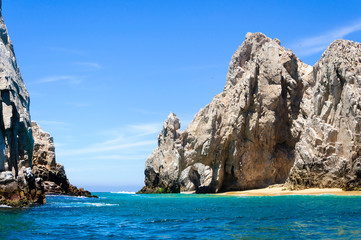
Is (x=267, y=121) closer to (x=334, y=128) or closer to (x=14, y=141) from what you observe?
(x=334, y=128)

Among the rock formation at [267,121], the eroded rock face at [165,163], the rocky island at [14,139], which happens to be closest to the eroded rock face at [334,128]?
the rock formation at [267,121]

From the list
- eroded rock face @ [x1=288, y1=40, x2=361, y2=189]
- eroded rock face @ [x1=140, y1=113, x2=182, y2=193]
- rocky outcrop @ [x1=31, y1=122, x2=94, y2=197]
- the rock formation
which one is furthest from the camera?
eroded rock face @ [x1=140, y1=113, x2=182, y2=193]

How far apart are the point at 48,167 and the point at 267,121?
1538 inches

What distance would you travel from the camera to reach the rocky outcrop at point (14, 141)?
32.1 meters

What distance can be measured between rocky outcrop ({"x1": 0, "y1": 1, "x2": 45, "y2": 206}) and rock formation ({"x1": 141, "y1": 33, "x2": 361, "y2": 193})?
122ft

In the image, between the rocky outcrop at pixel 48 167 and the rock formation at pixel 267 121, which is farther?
the rocky outcrop at pixel 48 167

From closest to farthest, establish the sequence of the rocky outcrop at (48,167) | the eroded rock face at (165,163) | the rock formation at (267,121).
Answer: the rock formation at (267,121), the rocky outcrop at (48,167), the eroded rock face at (165,163)

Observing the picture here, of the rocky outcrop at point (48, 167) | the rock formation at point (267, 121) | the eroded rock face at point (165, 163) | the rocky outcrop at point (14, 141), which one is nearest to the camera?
the rocky outcrop at point (14, 141)

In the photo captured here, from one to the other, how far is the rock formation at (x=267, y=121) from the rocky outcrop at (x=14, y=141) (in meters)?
37.0

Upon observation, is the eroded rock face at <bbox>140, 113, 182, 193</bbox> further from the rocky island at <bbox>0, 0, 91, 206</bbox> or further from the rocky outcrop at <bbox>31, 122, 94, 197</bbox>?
the rocky island at <bbox>0, 0, 91, 206</bbox>

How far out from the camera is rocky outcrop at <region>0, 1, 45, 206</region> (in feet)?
105

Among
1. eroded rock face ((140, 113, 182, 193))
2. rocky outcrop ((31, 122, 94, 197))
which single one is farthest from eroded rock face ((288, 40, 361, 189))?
rocky outcrop ((31, 122, 94, 197))

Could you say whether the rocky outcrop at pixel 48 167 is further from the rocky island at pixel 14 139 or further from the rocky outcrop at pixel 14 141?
the rocky outcrop at pixel 14 141

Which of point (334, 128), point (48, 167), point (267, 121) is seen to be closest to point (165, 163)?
Result: point (267, 121)
